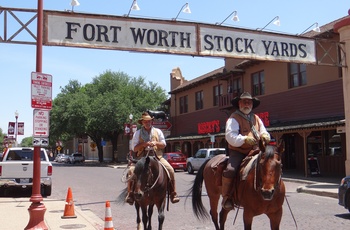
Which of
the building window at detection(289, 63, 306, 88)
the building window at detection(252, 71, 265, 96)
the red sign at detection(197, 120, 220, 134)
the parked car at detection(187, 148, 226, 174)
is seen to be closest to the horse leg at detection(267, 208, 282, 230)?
the parked car at detection(187, 148, 226, 174)

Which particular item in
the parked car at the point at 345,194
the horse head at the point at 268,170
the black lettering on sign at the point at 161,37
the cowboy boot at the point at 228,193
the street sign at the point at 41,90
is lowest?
the parked car at the point at 345,194

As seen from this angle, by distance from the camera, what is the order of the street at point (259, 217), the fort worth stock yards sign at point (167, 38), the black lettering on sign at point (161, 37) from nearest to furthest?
the street at point (259, 217) → the fort worth stock yards sign at point (167, 38) → the black lettering on sign at point (161, 37)

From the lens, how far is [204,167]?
8023 mm

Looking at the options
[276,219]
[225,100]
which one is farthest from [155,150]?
[225,100]

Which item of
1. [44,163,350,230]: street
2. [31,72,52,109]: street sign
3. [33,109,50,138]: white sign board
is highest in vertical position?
[31,72,52,109]: street sign

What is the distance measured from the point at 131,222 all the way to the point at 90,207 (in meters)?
3.52

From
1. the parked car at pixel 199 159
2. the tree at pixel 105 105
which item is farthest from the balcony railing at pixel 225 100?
the tree at pixel 105 105

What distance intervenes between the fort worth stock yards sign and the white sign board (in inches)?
183

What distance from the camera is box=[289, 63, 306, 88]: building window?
2698 cm

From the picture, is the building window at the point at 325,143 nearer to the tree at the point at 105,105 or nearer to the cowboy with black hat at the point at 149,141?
the cowboy with black hat at the point at 149,141

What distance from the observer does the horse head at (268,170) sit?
538 centimetres

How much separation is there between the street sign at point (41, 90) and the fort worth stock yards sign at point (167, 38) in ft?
14.2

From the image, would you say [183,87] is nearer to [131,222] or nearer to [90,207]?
[90,207]

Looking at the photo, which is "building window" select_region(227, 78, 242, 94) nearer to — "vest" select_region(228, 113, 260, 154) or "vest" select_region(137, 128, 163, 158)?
"vest" select_region(137, 128, 163, 158)
